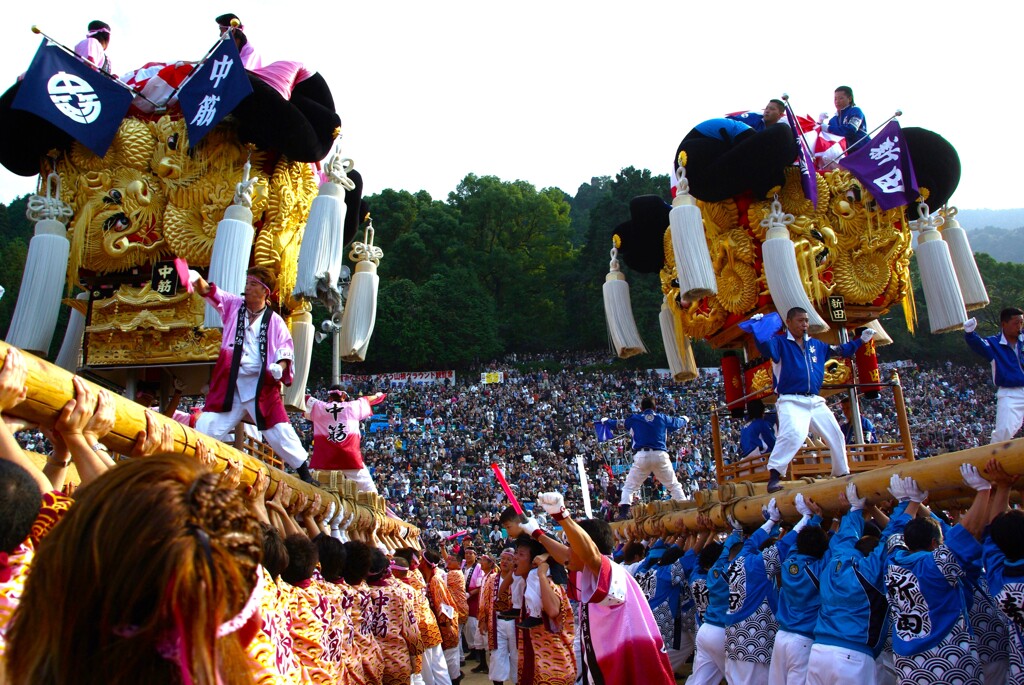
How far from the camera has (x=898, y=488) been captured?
17.2 ft

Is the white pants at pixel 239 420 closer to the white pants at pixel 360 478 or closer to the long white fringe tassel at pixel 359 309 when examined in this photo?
the white pants at pixel 360 478

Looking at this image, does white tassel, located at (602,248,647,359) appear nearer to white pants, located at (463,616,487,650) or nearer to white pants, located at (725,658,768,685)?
white pants, located at (463,616,487,650)

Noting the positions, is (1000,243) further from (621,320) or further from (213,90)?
(213,90)

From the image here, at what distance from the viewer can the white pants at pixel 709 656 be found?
6762 mm

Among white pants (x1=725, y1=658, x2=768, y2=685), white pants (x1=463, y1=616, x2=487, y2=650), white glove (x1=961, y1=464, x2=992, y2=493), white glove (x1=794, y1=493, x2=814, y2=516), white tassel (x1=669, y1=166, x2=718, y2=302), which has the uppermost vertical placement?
white tassel (x1=669, y1=166, x2=718, y2=302)

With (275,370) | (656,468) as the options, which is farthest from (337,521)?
(656,468)

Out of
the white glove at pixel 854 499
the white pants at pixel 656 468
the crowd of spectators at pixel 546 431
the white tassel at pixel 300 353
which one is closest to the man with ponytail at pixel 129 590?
the white glove at pixel 854 499

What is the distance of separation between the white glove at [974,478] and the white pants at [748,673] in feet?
7.57

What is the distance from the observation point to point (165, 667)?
1.38 meters

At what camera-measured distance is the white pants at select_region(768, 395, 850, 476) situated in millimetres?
7836

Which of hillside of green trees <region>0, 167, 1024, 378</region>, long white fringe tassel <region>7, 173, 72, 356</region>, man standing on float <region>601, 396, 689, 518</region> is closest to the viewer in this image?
long white fringe tassel <region>7, 173, 72, 356</region>

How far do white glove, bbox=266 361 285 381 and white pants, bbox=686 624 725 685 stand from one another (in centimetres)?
376

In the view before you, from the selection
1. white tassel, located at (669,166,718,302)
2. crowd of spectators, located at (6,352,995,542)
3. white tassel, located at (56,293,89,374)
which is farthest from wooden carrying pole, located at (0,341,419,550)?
crowd of spectators, located at (6,352,995,542)

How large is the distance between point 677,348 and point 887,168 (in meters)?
3.93
